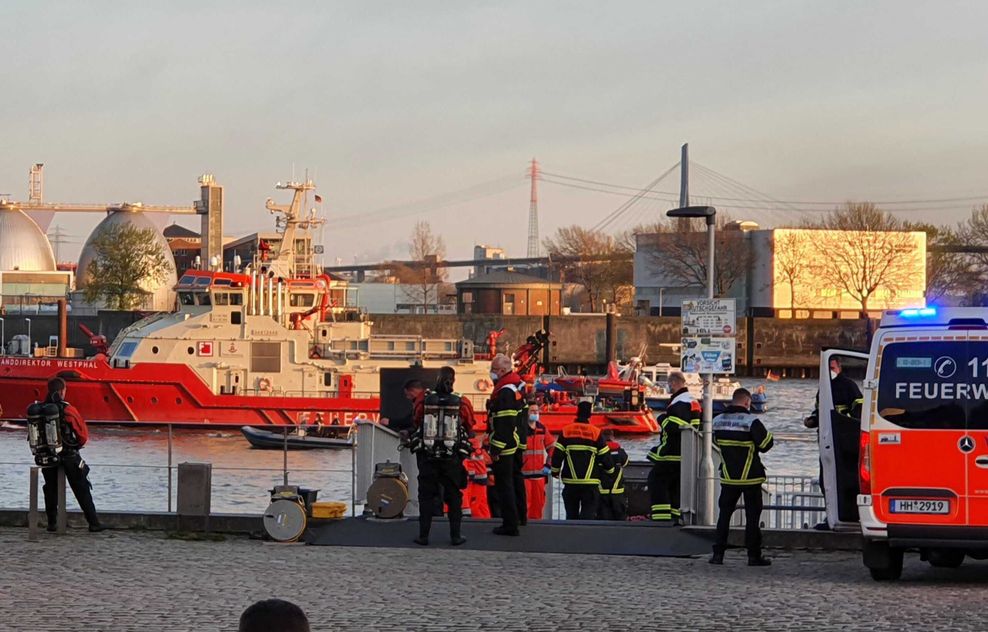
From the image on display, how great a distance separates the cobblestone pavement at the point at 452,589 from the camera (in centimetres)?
925

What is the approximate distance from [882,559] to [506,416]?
351 cm

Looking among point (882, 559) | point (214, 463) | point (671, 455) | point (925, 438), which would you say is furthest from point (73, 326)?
point (925, 438)

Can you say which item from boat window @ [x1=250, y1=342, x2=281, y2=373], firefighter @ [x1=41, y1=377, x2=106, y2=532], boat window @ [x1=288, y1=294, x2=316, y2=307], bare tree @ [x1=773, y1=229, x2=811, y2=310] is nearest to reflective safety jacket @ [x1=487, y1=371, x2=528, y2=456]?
firefighter @ [x1=41, y1=377, x2=106, y2=532]

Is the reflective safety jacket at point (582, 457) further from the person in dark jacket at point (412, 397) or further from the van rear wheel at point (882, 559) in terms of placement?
the van rear wheel at point (882, 559)

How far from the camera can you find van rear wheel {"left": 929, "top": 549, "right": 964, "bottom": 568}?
12055 mm

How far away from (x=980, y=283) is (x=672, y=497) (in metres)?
86.6

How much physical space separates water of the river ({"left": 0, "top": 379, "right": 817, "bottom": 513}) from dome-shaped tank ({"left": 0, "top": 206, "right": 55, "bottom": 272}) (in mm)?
80228

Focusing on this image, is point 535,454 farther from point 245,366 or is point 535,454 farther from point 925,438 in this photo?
point 245,366

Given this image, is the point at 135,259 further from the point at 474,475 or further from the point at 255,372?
the point at 474,475

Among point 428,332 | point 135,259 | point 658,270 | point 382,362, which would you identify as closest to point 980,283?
point 658,270

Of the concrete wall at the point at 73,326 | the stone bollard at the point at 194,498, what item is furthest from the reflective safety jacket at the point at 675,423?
the concrete wall at the point at 73,326

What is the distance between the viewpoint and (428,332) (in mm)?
86062

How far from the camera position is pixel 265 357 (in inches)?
1657

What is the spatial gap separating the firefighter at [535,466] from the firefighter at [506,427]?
136cm
